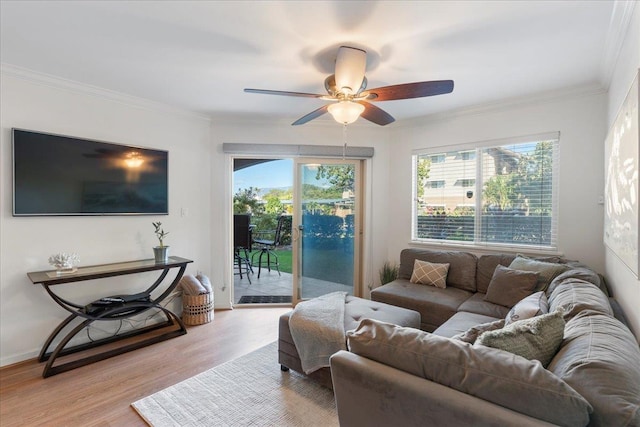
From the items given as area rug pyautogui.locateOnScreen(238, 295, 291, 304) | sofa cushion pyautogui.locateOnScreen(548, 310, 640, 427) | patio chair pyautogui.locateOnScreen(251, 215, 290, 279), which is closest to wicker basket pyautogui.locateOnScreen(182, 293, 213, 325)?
area rug pyautogui.locateOnScreen(238, 295, 291, 304)

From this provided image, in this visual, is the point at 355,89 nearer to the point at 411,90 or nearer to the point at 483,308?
the point at 411,90

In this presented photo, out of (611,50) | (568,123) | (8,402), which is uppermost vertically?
(611,50)

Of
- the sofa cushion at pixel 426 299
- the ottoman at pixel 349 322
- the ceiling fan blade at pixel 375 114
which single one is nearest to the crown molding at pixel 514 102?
the ceiling fan blade at pixel 375 114

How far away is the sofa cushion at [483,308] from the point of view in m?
2.57

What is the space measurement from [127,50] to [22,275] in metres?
2.11

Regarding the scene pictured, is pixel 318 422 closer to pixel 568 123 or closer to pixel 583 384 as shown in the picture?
pixel 583 384

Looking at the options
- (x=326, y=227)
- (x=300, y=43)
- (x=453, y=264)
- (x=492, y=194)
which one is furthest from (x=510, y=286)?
(x=300, y=43)

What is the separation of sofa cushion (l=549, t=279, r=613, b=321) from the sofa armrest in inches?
40.4

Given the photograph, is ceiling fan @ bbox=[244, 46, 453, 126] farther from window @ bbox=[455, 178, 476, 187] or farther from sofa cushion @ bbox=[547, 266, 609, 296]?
window @ bbox=[455, 178, 476, 187]

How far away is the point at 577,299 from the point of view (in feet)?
5.82

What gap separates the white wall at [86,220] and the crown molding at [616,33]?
152 inches

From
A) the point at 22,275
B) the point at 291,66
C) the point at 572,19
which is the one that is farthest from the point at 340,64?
the point at 22,275

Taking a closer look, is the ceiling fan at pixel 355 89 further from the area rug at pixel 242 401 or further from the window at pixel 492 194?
the area rug at pixel 242 401

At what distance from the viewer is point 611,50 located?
2.15 meters
